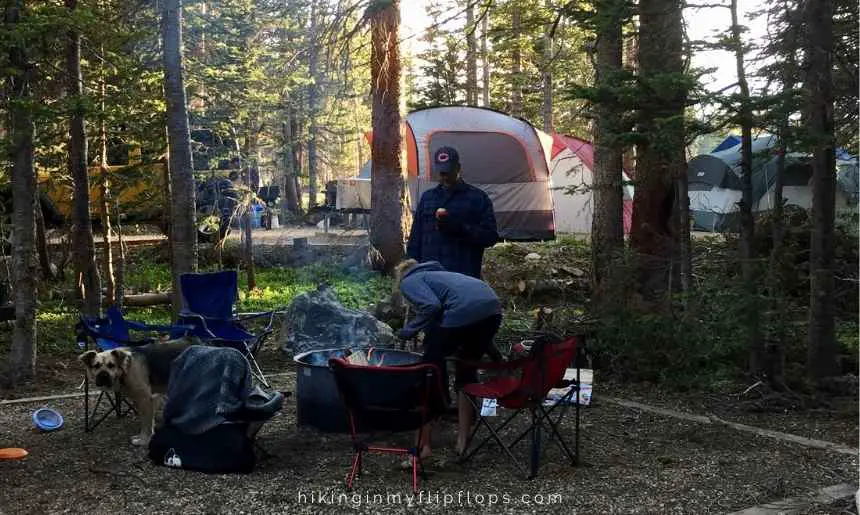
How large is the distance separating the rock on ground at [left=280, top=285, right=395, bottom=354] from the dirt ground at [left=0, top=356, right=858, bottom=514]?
2.12 metres

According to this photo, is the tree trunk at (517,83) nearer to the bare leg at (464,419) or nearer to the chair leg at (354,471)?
the bare leg at (464,419)

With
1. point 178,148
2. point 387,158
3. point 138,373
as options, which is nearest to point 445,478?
point 138,373

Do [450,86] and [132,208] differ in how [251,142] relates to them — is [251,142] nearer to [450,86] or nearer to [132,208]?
[132,208]

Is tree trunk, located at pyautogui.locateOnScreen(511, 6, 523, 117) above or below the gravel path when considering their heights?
above

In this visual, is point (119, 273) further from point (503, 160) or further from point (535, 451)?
point (503, 160)

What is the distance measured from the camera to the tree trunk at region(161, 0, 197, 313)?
7.49 metres

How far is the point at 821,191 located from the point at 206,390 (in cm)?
410

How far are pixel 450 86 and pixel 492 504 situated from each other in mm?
18591

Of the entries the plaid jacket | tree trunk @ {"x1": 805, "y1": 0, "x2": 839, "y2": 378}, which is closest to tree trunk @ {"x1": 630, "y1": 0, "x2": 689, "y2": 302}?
tree trunk @ {"x1": 805, "y1": 0, "x2": 839, "y2": 378}

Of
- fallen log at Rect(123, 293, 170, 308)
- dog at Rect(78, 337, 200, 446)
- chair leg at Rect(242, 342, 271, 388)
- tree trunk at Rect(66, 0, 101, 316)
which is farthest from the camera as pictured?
fallen log at Rect(123, 293, 170, 308)

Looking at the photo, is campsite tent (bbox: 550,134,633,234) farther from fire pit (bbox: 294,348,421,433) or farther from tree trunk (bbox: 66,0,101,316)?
fire pit (bbox: 294,348,421,433)

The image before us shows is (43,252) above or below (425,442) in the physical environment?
above

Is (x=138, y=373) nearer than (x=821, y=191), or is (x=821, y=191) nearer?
(x=138, y=373)

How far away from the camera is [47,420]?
5094 millimetres
